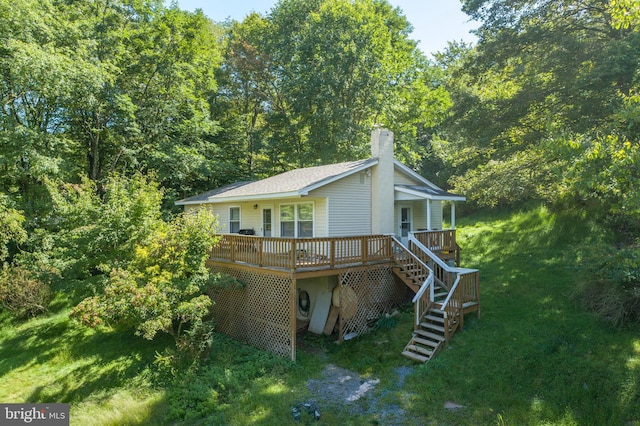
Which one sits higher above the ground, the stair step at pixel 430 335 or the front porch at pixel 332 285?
the front porch at pixel 332 285

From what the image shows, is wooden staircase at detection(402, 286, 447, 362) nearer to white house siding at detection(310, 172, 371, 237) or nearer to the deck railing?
the deck railing

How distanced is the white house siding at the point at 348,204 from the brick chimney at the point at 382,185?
0.72 feet

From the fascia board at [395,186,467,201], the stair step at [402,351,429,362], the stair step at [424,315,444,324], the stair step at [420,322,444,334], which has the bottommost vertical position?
the stair step at [402,351,429,362]

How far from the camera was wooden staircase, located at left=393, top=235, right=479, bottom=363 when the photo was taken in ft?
31.1

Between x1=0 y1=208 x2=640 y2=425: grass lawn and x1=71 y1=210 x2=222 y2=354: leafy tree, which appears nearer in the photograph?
x1=0 y1=208 x2=640 y2=425: grass lawn

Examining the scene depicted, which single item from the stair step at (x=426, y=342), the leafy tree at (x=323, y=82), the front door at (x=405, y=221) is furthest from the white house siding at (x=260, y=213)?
the leafy tree at (x=323, y=82)

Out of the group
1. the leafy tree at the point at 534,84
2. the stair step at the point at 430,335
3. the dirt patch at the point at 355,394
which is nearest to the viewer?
the dirt patch at the point at 355,394

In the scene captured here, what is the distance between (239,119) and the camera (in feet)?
85.7

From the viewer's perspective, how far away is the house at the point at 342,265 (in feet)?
33.7

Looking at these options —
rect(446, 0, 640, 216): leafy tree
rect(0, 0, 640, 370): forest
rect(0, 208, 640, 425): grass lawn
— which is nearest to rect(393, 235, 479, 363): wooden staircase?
rect(0, 208, 640, 425): grass lawn

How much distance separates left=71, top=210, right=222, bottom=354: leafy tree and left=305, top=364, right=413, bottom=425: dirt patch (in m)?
3.63

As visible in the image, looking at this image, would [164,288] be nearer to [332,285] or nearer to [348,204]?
[332,285]

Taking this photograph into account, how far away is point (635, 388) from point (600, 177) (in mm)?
4125

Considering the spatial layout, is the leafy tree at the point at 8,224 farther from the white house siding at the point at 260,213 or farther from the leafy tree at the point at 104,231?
the white house siding at the point at 260,213
